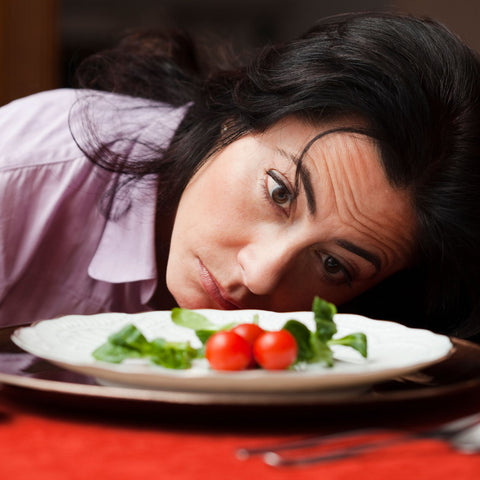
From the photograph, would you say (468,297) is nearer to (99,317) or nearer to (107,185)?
(107,185)

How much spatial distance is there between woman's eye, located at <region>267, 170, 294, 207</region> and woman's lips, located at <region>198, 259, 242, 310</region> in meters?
0.18

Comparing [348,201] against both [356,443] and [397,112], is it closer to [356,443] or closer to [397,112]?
[397,112]

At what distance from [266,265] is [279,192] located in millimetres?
126

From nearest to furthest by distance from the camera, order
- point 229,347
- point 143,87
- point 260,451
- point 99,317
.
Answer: point 260,451, point 229,347, point 99,317, point 143,87

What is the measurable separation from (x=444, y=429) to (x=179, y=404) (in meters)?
0.23

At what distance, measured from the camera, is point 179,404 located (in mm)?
701

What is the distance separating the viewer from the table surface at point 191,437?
0.62 metres

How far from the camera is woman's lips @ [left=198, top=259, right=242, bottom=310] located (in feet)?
4.52

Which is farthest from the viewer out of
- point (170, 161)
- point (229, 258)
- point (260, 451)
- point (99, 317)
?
point (170, 161)

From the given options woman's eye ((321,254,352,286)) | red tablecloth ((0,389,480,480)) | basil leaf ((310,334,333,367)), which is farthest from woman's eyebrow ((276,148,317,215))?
red tablecloth ((0,389,480,480))

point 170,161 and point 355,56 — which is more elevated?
point 355,56

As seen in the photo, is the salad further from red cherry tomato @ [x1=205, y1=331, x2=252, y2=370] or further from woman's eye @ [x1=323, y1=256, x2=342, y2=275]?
woman's eye @ [x1=323, y1=256, x2=342, y2=275]

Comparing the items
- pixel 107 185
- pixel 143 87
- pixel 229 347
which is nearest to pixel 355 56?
pixel 107 185

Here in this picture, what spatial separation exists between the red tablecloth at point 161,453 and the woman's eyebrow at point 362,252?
0.63m
